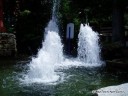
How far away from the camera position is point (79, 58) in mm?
19453

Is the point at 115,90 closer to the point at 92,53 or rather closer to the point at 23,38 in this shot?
the point at 92,53

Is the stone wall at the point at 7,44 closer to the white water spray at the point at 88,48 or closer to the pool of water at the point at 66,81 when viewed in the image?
the pool of water at the point at 66,81

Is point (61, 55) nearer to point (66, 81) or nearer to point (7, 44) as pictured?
point (7, 44)

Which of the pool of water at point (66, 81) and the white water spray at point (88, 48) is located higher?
the white water spray at point (88, 48)

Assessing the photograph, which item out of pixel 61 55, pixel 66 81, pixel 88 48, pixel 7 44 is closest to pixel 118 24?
pixel 88 48

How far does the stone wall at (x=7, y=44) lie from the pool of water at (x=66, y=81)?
340 centimetres

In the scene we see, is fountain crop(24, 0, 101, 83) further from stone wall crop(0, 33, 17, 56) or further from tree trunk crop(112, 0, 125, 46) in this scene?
tree trunk crop(112, 0, 125, 46)

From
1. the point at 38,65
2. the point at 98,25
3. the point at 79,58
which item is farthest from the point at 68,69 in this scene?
the point at 98,25

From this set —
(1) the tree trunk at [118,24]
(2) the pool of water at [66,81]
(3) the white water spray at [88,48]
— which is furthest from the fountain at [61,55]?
(1) the tree trunk at [118,24]

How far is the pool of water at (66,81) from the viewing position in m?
10.8

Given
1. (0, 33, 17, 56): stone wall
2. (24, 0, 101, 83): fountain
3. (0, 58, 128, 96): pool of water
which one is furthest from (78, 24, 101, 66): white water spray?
(0, 33, 17, 56): stone wall

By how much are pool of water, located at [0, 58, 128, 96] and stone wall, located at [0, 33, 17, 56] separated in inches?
134

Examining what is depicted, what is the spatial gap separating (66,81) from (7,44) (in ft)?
27.9

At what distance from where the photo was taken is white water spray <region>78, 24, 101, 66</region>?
62.1 feet
